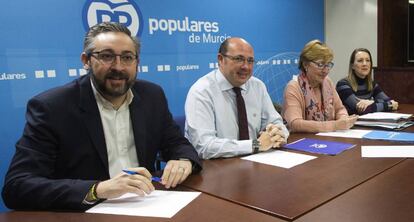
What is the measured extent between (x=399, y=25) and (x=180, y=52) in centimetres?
336

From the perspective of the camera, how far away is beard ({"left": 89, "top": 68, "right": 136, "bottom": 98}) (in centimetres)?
158

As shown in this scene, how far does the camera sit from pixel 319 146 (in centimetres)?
202

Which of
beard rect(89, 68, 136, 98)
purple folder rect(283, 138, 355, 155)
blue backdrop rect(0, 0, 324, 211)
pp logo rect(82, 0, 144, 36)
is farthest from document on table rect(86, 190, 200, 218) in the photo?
pp logo rect(82, 0, 144, 36)

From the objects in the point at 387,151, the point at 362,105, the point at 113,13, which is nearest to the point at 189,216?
the point at 387,151

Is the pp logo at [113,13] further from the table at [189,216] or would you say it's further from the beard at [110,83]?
the table at [189,216]

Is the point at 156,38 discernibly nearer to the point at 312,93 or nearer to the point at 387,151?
the point at 312,93

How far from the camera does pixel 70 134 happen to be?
4.90ft

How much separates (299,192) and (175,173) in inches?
18.7

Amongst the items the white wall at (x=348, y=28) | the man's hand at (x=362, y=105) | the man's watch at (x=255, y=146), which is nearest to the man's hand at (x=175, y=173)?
the man's watch at (x=255, y=146)

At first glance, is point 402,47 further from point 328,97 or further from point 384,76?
point 328,97

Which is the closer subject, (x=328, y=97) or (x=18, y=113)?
(x=18, y=113)

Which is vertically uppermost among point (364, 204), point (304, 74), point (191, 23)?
point (191, 23)

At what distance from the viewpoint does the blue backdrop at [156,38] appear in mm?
2564

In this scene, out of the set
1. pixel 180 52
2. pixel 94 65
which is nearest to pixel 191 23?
pixel 180 52
